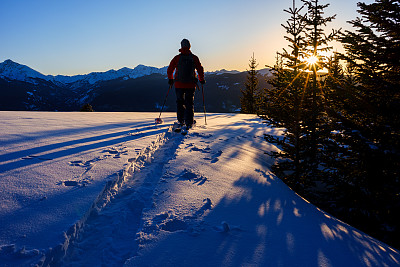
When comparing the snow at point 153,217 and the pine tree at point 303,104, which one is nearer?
the snow at point 153,217

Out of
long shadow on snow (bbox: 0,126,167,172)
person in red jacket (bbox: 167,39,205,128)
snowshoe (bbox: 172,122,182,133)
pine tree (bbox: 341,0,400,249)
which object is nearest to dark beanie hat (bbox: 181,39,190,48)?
person in red jacket (bbox: 167,39,205,128)

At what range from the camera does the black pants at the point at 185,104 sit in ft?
21.2

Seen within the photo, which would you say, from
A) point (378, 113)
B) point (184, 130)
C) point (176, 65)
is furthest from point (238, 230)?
point (176, 65)

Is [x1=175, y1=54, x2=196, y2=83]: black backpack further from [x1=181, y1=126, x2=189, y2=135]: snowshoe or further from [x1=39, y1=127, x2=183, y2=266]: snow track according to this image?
[x1=39, y1=127, x2=183, y2=266]: snow track

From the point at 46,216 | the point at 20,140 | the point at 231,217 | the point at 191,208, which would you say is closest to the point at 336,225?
the point at 231,217

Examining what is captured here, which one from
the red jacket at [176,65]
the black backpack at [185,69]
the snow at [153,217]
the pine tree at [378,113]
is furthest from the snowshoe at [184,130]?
the pine tree at [378,113]

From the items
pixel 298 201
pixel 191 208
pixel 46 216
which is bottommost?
pixel 298 201

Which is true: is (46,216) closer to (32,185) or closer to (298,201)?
(32,185)

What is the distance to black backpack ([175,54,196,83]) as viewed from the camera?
247 inches

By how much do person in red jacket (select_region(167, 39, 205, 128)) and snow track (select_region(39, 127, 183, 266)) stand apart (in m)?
3.63

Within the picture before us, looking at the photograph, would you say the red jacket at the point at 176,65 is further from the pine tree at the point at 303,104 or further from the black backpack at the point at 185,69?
the pine tree at the point at 303,104

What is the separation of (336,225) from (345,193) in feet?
5.43

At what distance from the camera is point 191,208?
2123 mm

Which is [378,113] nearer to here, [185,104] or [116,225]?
[116,225]
